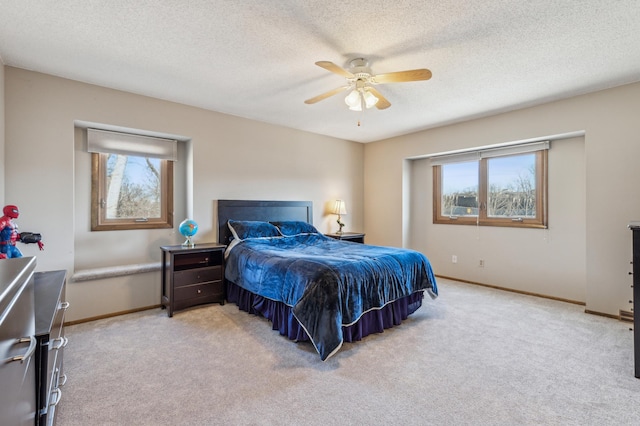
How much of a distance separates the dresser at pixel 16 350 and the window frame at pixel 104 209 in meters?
2.70

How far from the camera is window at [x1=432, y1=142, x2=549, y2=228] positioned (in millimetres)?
4117

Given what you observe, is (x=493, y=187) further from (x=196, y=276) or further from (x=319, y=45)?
(x=196, y=276)

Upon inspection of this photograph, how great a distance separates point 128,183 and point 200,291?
1594 mm

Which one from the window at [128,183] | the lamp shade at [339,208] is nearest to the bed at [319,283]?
the window at [128,183]

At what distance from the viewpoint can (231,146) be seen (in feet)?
14.0

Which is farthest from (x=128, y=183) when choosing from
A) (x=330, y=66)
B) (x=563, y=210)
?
(x=563, y=210)

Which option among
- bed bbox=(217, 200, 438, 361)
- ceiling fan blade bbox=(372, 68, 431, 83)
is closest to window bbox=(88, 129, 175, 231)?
bed bbox=(217, 200, 438, 361)

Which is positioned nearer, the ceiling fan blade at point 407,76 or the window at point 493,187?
the ceiling fan blade at point 407,76

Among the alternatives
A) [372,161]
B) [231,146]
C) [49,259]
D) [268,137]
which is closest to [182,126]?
[231,146]

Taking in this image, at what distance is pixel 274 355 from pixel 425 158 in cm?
420

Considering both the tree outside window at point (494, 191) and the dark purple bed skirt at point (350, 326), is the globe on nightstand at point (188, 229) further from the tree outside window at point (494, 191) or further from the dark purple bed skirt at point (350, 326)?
the tree outside window at point (494, 191)

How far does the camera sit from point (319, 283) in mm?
2471

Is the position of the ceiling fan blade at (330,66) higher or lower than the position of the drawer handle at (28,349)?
higher

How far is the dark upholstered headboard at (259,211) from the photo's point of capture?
4.14m
